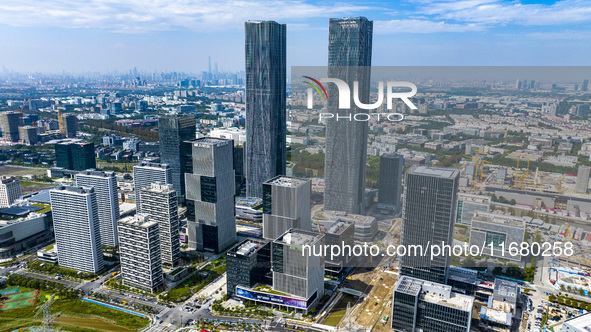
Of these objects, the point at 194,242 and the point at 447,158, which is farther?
the point at 194,242

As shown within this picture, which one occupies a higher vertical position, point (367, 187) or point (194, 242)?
point (367, 187)

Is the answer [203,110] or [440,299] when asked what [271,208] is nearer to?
[440,299]

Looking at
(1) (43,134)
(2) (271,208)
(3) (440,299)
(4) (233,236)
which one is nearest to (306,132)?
(2) (271,208)

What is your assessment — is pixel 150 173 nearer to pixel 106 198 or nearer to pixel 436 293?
pixel 106 198

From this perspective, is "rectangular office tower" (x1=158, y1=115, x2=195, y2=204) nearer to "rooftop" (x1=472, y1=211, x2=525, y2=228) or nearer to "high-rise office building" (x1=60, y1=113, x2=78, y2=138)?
"rooftop" (x1=472, y1=211, x2=525, y2=228)

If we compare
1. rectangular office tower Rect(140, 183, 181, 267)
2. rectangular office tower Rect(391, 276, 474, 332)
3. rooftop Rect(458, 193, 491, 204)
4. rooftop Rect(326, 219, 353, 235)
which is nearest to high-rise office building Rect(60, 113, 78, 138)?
rectangular office tower Rect(140, 183, 181, 267)

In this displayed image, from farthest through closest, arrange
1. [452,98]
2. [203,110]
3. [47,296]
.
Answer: [203,110], [47,296], [452,98]
